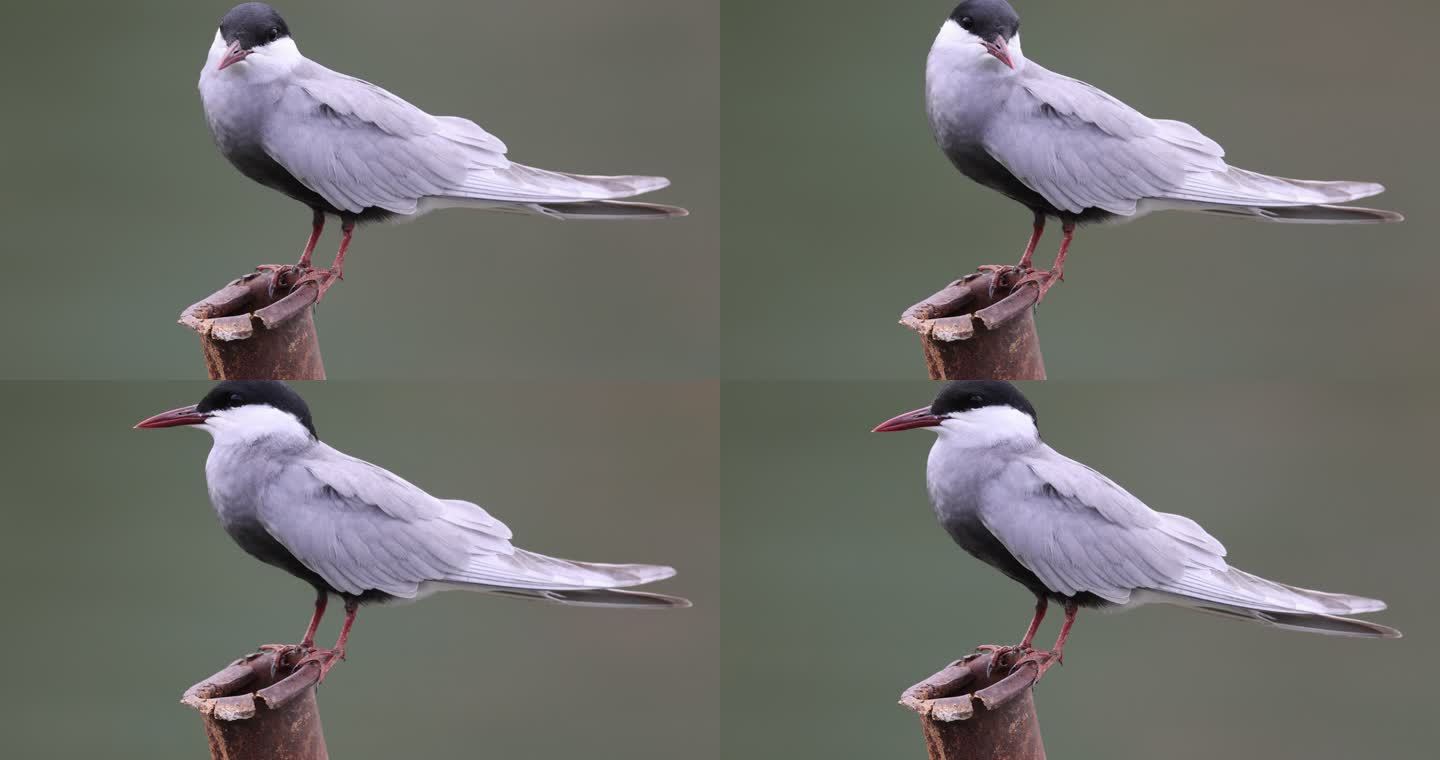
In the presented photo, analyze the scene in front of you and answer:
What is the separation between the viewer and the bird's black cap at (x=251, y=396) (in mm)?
4738

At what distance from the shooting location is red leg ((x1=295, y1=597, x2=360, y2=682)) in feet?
15.7

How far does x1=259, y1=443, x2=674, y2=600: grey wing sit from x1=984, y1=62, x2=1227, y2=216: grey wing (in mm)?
1181

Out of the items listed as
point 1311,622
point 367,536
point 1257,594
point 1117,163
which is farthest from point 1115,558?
point 367,536

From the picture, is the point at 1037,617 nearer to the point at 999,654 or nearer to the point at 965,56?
the point at 999,654

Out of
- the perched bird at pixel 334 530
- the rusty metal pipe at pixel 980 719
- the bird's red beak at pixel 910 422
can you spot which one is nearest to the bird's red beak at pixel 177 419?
the perched bird at pixel 334 530

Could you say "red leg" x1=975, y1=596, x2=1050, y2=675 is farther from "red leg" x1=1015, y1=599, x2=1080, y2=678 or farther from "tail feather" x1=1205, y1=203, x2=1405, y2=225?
"tail feather" x1=1205, y1=203, x2=1405, y2=225

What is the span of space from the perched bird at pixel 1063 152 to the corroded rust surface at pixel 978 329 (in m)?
0.08

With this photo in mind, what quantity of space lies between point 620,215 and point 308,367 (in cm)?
76

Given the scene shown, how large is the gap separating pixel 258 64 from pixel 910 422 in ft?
5.20

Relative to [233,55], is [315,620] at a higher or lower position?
lower

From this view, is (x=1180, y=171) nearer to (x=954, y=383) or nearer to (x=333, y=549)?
(x=954, y=383)

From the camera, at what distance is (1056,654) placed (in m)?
4.79

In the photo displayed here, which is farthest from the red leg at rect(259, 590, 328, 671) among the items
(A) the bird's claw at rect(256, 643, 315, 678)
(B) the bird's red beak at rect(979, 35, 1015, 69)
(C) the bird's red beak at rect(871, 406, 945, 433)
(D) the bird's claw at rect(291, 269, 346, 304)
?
(B) the bird's red beak at rect(979, 35, 1015, 69)

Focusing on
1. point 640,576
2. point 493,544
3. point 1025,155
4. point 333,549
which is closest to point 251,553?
point 333,549
